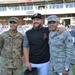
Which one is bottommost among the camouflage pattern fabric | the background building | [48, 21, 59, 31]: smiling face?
the camouflage pattern fabric

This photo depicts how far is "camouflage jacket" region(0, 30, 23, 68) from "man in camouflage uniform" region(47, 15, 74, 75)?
0.67 meters

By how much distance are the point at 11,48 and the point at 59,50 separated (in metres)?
0.93

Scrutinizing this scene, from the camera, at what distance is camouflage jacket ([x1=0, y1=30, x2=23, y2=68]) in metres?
4.95

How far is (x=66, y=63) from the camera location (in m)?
4.36

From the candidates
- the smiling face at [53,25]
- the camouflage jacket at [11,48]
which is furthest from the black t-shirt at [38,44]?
the smiling face at [53,25]

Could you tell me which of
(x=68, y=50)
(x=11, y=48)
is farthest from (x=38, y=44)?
(x=68, y=50)

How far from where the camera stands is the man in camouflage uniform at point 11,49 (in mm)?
4949

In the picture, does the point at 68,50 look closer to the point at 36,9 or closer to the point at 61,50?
the point at 61,50

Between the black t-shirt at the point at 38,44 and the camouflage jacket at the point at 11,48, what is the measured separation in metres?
0.22

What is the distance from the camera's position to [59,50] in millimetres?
4449

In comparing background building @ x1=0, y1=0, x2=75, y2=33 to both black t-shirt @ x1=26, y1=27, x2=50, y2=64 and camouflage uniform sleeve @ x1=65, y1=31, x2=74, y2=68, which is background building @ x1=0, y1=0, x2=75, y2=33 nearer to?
black t-shirt @ x1=26, y1=27, x2=50, y2=64

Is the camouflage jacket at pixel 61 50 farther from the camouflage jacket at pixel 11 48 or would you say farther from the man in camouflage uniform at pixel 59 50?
the camouflage jacket at pixel 11 48

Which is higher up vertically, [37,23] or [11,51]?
[37,23]

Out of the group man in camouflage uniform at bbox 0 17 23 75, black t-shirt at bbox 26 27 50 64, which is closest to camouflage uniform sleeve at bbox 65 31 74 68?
black t-shirt at bbox 26 27 50 64
